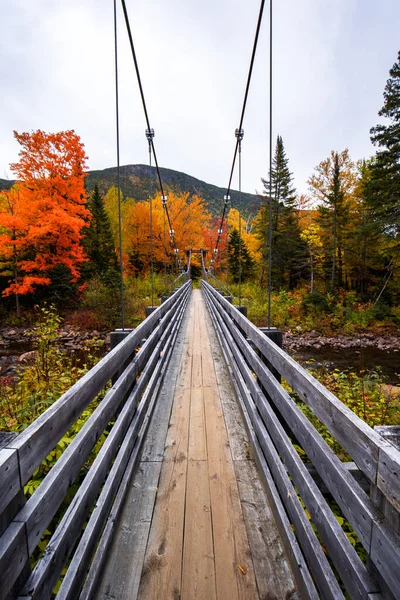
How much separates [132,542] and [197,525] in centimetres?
40

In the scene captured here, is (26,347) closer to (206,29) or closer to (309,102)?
(206,29)

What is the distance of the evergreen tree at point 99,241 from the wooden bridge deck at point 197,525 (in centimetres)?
2107

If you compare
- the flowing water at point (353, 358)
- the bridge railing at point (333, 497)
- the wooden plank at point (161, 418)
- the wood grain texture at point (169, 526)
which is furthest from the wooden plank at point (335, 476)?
the flowing water at point (353, 358)

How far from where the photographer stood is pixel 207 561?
1642 mm

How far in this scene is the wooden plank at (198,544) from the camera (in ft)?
4.93

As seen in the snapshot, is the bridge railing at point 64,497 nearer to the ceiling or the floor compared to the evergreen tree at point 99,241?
nearer to the floor

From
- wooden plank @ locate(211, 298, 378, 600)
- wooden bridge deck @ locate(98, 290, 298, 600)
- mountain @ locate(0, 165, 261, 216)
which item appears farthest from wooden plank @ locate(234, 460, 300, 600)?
mountain @ locate(0, 165, 261, 216)

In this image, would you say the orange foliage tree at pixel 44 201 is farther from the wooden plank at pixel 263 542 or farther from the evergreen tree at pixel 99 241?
the wooden plank at pixel 263 542

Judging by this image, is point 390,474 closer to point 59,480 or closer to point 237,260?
point 59,480

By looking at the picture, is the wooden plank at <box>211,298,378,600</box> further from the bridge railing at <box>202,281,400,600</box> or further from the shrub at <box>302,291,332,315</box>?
the shrub at <box>302,291,332,315</box>

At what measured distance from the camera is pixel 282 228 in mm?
24047

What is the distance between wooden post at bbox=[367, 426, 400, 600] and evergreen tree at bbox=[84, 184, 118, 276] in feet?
74.6

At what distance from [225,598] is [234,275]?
2808 cm

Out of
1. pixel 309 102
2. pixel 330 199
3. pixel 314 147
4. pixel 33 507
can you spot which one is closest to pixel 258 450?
pixel 33 507
